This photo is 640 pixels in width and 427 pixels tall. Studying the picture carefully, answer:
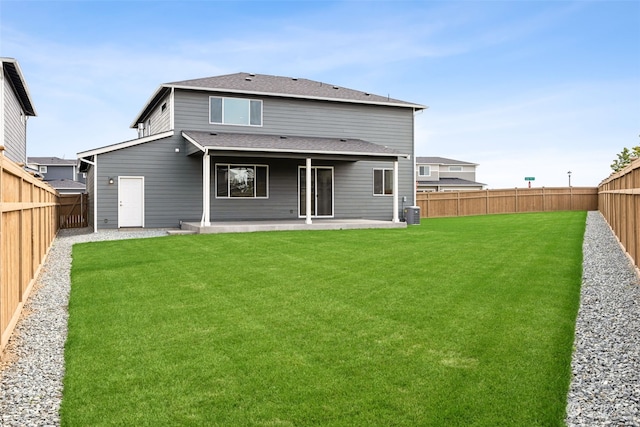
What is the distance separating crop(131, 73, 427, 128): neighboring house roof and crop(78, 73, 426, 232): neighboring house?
0.06 meters

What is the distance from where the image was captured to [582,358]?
15.3ft

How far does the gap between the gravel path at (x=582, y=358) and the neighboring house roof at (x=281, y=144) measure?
378 inches

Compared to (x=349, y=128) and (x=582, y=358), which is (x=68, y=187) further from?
(x=582, y=358)

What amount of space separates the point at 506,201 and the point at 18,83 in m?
26.9

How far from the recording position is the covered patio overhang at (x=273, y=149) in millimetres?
17328

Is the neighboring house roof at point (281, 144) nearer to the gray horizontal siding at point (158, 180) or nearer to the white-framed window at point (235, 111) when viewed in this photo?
the white-framed window at point (235, 111)

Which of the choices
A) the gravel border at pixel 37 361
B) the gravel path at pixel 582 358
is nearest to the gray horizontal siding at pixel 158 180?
the gravel border at pixel 37 361

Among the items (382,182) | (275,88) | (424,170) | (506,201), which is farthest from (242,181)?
(424,170)

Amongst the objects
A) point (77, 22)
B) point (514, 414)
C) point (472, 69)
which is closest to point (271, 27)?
point (77, 22)

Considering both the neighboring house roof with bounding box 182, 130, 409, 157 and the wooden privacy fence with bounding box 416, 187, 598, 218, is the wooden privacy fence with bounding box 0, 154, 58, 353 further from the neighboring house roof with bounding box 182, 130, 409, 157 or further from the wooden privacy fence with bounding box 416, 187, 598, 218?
the wooden privacy fence with bounding box 416, 187, 598, 218

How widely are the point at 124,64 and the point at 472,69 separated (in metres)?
14.6

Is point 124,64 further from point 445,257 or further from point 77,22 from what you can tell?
point 445,257

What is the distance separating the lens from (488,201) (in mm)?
31828

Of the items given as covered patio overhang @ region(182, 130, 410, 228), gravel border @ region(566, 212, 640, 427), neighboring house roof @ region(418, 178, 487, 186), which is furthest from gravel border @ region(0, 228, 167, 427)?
neighboring house roof @ region(418, 178, 487, 186)
